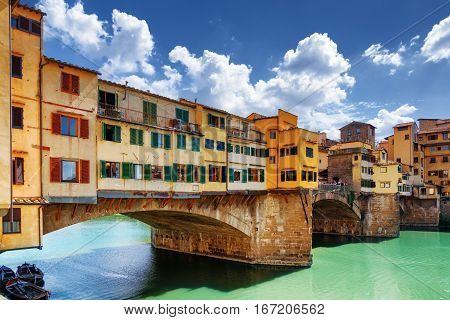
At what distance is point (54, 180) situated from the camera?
50.2 feet

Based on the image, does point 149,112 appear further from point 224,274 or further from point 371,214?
point 371,214

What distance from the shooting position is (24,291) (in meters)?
18.6

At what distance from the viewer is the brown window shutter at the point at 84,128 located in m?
16.5

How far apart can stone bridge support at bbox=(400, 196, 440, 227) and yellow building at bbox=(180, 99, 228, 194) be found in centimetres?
4443

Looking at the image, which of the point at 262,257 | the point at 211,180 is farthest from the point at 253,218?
the point at 211,180

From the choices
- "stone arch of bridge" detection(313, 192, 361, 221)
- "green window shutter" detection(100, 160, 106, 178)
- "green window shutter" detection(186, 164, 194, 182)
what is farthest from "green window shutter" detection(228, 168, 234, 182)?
"stone arch of bridge" detection(313, 192, 361, 221)

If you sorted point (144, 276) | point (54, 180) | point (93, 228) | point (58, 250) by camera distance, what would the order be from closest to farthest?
point (54, 180) < point (144, 276) < point (58, 250) < point (93, 228)

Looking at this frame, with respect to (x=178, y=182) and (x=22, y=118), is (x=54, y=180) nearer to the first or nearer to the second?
(x=22, y=118)

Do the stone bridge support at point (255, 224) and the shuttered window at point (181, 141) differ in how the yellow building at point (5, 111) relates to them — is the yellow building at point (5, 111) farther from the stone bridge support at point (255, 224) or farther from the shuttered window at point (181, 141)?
the stone bridge support at point (255, 224)

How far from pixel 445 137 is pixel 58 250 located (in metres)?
64.2

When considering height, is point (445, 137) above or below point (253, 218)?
above

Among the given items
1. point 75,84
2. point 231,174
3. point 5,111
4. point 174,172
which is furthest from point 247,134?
point 5,111

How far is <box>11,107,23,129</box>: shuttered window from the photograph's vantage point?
46.2ft

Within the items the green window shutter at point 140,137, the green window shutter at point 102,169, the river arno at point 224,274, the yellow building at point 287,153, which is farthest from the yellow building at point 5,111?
the yellow building at point 287,153
